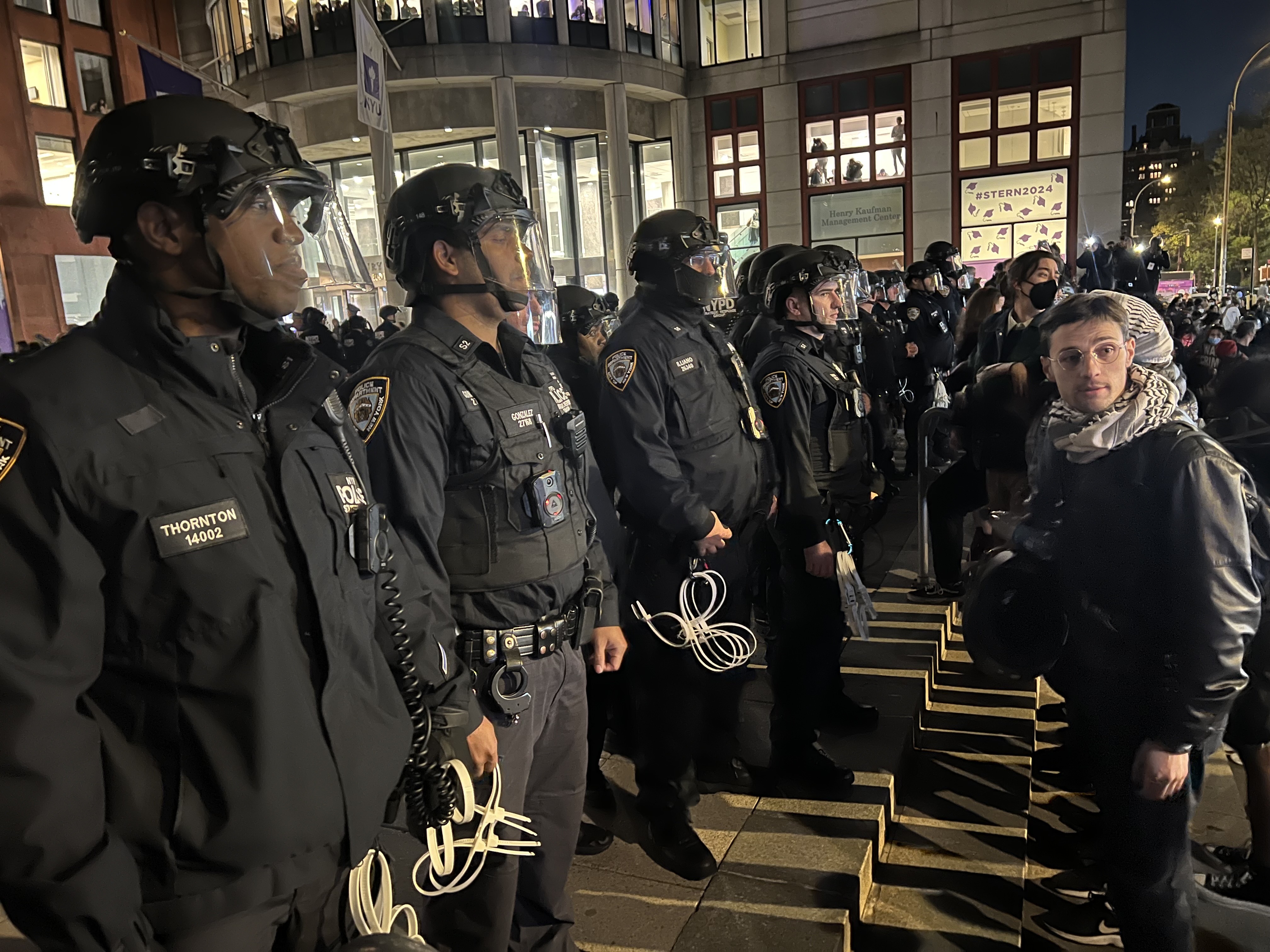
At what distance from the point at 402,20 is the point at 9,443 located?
2537 cm

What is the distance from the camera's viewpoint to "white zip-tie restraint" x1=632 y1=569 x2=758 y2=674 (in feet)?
12.0

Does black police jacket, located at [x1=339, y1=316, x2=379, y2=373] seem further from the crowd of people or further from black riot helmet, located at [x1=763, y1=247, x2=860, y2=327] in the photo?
black riot helmet, located at [x1=763, y1=247, x2=860, y2=327]

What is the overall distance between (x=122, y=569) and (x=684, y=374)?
8.30 ft

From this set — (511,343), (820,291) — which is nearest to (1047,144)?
(820,291)

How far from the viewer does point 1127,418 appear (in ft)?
8.16

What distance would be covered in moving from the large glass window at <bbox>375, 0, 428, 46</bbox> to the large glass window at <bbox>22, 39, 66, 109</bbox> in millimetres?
11436

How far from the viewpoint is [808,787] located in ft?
12.9

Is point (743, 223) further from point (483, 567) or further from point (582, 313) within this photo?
point (483, 567)

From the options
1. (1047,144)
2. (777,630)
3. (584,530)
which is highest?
(1047,144)

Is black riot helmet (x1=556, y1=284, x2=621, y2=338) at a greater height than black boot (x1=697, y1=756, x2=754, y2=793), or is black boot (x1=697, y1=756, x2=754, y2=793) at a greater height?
black riot helmet (x1=556, y1=284, x2=621, y2=338)

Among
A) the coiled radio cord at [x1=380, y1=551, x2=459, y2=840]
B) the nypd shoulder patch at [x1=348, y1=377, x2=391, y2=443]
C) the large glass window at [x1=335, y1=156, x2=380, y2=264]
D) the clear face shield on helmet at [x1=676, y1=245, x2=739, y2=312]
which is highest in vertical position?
the large glass window at [x1=335, y1=156, x2=380, y2=264]

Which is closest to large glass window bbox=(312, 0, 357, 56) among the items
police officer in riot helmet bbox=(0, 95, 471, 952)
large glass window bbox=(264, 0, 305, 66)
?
large glass window bbox=(264, 0, 305, 66)

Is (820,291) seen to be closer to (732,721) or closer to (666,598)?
(666,598)

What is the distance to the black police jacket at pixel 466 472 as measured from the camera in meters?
2.34
